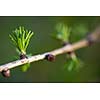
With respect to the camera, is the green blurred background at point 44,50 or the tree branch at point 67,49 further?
the green blurred background at point 44,50

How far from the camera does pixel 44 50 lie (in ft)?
3.51

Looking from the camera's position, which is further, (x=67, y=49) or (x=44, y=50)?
(x=44, y=50)

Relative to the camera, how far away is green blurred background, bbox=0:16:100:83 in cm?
108

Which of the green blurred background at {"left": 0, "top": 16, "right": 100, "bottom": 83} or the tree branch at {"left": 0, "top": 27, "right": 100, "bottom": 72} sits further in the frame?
the green blurred background at {"left": 0, "top": 16, "right": 100, "bottom": 83}

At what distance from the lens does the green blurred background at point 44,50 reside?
108 cm
